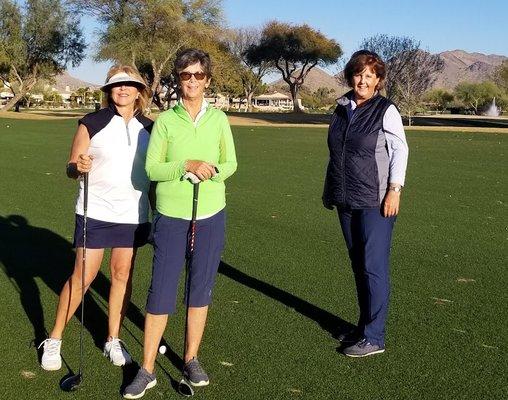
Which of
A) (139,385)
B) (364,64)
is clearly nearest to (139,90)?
(364,64)

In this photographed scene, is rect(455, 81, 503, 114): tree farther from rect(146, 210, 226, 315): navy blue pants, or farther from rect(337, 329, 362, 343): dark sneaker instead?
rect(146, 210, 226, 315): navy blue pants

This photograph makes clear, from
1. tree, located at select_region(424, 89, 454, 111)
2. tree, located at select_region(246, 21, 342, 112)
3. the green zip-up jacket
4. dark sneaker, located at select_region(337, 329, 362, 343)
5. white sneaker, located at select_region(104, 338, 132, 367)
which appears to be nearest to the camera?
the green zip-up jacket

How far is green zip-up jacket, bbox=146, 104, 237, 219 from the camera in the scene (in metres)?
3.93

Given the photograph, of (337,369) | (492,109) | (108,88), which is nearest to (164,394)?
(337,369)

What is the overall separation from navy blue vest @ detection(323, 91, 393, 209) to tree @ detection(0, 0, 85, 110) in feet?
196

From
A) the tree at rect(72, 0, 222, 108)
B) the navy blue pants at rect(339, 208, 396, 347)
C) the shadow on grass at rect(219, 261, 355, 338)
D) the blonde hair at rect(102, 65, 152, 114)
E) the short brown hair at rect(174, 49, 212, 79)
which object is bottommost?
the shadow on grass at rect(219, 261, 355, 338)

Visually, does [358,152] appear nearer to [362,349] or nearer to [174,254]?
[362,349]

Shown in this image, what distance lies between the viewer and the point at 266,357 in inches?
186

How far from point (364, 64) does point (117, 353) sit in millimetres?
2543

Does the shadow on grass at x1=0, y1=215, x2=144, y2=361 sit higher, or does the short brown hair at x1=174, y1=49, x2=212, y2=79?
the short brown hair at x1=174, y1=49, x2=212, y2=79

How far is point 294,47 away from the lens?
282 ft

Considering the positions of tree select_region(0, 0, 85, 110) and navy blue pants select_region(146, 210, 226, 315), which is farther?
tree select_region(0, 0, 85, 110)

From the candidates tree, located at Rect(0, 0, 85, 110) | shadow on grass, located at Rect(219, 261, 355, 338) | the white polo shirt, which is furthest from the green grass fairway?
tree, located at Rect(0, 0, 85, 110)

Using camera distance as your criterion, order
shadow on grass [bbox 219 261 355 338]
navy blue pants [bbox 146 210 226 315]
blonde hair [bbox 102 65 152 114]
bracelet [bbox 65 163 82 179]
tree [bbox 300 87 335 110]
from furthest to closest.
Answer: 1. tree [bbox 300 87 335 110]
2. shadow on grass [bbox 219 261 355 338]
3. blonde hair [bbox 102 65 152 114]
4. bracelet [bbox 65 163 82 179]
5. navy blue pants [bbox 146 210 226 315]
